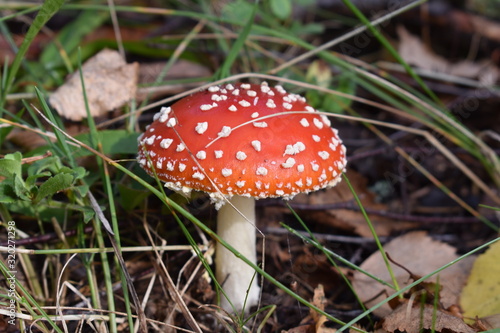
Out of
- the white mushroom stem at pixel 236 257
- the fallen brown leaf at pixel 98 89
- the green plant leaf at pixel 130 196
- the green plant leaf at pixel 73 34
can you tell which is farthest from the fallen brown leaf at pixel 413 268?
the green plant leaf at pixel 73 34

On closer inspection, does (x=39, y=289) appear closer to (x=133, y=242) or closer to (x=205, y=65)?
(x=133, y=242)

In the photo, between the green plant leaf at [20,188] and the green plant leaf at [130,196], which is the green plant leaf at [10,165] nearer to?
the green plant leaf at [20,188]

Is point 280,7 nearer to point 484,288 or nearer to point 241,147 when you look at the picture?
point 241,147

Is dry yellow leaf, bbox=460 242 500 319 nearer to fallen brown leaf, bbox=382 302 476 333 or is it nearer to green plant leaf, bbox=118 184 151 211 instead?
fallen brown leaf, bbox=382 302 476 333

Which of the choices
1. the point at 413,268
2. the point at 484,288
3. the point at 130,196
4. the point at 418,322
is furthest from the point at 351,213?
the point at 130,196

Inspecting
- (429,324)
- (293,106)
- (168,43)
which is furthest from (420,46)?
(429,324)

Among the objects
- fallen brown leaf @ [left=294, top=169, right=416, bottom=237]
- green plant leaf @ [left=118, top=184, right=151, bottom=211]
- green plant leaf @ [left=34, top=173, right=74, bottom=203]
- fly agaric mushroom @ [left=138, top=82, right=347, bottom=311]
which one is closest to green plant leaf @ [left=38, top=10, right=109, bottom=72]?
green plant leaf @ [left=118, top=184, right=151, bottom=211]

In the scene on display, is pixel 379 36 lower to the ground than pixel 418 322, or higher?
higher
